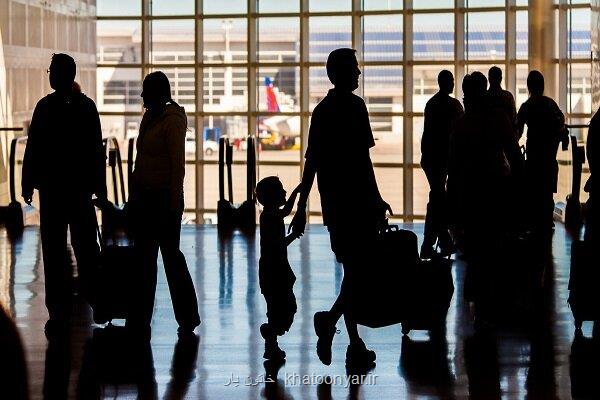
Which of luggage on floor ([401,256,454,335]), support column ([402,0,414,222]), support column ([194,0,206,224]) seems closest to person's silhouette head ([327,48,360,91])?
luggage on floor ([401,256,454,335])

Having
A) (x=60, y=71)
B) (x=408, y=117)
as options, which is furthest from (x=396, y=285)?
(x=408, y=117)

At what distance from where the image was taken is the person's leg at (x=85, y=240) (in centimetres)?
877

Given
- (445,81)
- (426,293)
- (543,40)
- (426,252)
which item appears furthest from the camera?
(543,40)

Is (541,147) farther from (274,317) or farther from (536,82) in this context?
(274,317)

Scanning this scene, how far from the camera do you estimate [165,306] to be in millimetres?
9914

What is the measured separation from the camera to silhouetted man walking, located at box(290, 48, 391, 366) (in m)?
7.43

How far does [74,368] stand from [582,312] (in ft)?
10.5

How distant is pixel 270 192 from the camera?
Result: 7.49 meters

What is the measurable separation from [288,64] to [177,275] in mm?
13847

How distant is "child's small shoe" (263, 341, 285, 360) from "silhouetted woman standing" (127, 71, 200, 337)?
0.97 m

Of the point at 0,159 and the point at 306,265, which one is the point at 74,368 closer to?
the point at 306,265

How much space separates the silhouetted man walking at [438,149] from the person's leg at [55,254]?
13.5 ft

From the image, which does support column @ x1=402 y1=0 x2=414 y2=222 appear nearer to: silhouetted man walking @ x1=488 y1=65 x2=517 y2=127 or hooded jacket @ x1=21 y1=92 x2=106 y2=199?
silhouetted man walking @ x1=488 y1=65 x2=517 y2=127

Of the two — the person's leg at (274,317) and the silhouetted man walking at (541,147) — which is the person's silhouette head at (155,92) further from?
the silhouetted man walking at (541,147)
